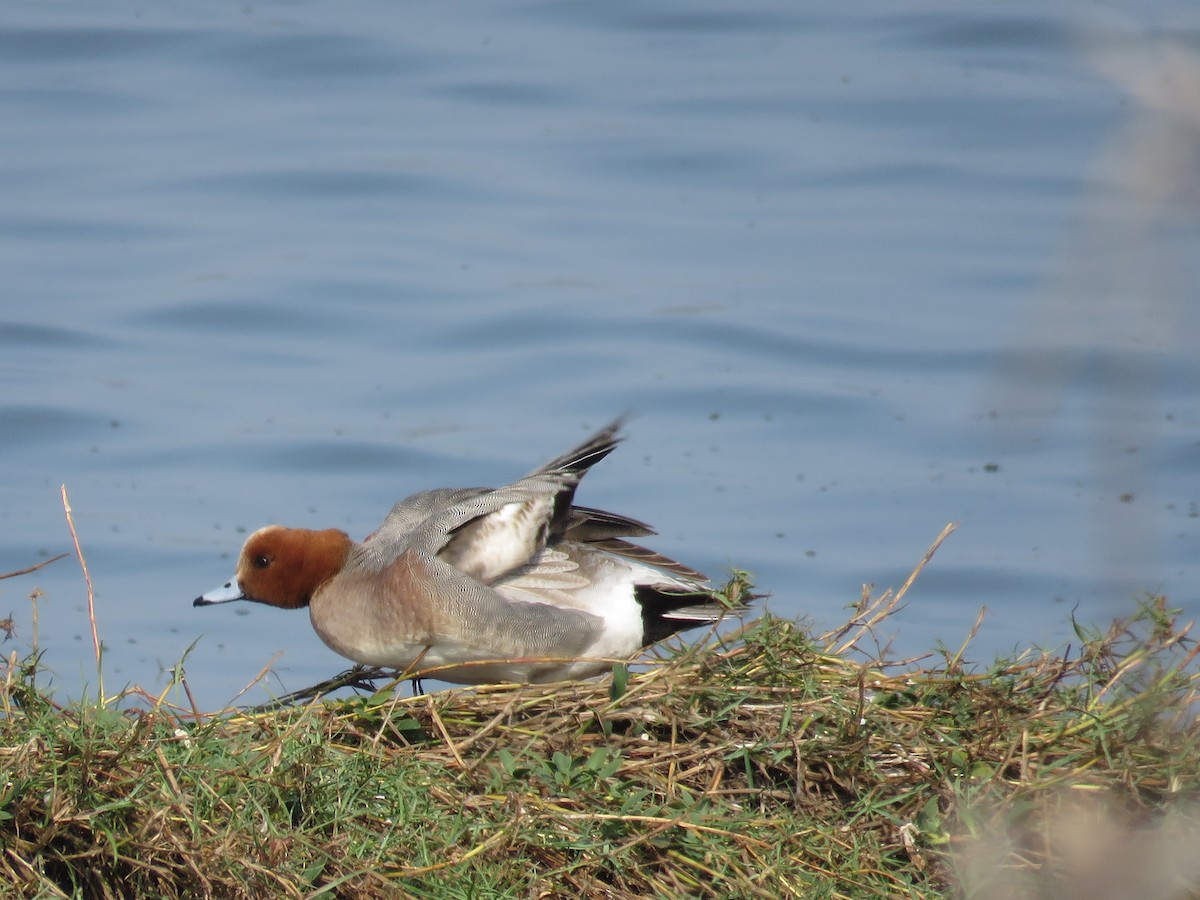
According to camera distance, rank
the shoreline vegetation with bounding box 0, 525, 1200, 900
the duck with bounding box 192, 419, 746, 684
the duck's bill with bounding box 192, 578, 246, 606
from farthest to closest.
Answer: the duck's bill with bounding box 192, 578, 246, 606
the duck with bounding box 192, 419, 746, 684
the shoreline vegetation with bounding box 0, 525, 1200, 900

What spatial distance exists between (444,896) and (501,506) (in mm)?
1351

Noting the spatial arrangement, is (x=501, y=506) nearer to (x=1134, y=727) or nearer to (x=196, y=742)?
(x=196, y=742)

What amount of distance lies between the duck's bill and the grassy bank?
2.95ft

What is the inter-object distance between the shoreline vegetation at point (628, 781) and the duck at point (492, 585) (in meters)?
0.33

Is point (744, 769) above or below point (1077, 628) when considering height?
below

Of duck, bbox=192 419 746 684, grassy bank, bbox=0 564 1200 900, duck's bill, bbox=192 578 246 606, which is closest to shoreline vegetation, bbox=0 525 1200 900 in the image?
grassy bank, bbox=0 564 1200 900

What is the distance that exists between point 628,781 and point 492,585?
1.00 meters

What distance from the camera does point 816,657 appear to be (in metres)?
3.28

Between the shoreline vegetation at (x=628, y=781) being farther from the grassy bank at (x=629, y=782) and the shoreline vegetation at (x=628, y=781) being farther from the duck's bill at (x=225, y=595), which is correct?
the duck's bill at (x=225, y=595)

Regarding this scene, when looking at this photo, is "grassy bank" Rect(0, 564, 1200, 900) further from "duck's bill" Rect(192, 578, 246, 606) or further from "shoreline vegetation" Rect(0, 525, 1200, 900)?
"duck's bill" Rect(192, 578, 246, 606)

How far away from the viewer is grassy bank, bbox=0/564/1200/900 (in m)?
2.49

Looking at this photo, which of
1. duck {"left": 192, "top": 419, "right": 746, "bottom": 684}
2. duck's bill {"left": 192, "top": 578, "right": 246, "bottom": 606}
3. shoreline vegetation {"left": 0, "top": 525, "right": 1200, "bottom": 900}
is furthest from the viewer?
duck's bill {"left": 192, "top": 578, "right": 246, "bottom": 606}

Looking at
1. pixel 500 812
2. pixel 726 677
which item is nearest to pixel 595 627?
A: pixel 726 677

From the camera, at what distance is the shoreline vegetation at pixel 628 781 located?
8.17ft
